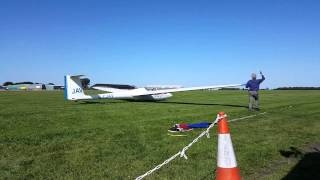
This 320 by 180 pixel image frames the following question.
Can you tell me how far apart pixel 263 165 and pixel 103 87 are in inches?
1185

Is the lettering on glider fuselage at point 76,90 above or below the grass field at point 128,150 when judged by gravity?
above

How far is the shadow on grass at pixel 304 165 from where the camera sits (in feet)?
20.3

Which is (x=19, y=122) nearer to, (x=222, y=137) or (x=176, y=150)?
(x=176, y=150)

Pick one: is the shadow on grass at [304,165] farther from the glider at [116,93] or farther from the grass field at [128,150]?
the glider at [116,93]

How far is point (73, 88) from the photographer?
27156 mm

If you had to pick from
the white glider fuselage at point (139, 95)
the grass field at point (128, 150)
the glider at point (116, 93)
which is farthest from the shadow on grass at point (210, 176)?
the white glider fuselage at point (139, 95)

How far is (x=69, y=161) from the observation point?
6.90 meters

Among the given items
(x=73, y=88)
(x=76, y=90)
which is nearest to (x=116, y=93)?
(x=76, y=90)

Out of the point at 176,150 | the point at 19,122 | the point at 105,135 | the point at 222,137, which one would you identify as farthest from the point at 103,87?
the point at 222,137

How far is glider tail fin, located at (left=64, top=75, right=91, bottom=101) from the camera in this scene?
1061 inches

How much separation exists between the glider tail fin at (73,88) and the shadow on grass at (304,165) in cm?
2054

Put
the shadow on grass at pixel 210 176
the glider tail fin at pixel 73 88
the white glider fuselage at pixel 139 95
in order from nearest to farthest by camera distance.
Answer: the shadow on grass at pixel 210 176, the glider tail fin at pixel 73 88, the white glider fuselage at pixel 139 95

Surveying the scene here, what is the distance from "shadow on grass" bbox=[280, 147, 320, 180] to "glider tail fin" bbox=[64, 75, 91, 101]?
2054 centimetres

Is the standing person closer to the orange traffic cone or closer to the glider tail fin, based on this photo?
the glider tail fin
